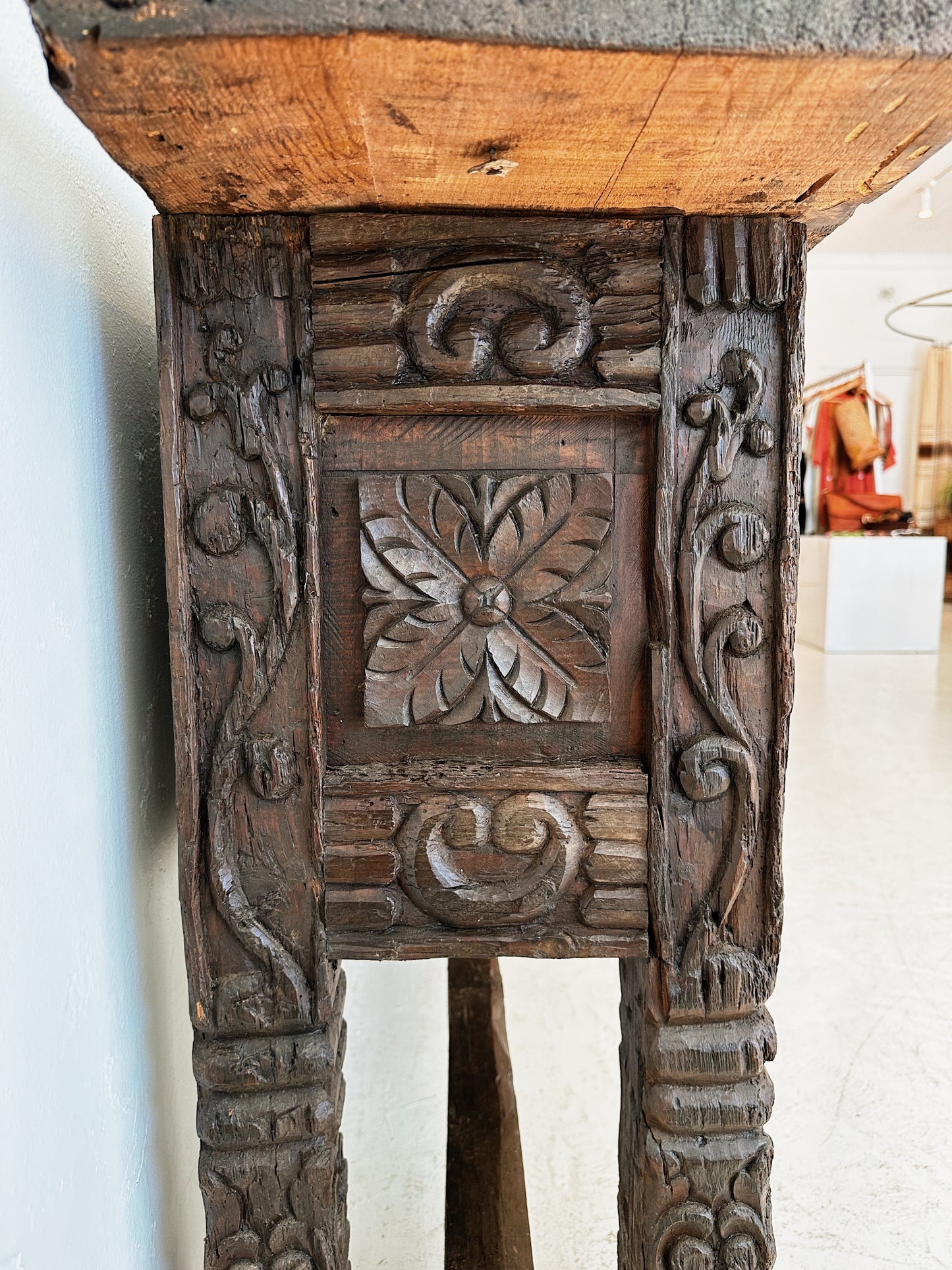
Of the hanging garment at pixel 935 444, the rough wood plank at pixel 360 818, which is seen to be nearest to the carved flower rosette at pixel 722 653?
the rough wood plank at pixel 360 818

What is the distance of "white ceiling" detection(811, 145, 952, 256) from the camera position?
5.39 meters

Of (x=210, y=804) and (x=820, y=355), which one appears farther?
(x=820, y=355)

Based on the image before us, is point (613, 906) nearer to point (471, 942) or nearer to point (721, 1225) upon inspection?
point (471, 942)

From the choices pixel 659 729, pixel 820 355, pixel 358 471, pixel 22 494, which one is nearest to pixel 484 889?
pixel 659 729

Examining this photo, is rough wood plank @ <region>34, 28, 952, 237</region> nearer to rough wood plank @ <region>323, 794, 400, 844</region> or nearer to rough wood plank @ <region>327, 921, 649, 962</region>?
rough wood plank @ <region>323, 794, 400, 844</region>

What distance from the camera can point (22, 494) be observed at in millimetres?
600

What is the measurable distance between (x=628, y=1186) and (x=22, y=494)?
807 mm

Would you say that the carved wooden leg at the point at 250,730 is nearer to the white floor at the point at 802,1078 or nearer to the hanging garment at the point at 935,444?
the white floor at the point at 802,1078

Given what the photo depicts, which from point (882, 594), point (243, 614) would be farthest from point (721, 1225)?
point (882, 594)

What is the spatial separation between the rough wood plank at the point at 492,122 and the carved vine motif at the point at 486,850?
47 cm

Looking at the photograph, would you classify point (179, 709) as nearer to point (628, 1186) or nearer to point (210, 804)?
point (210, 804)

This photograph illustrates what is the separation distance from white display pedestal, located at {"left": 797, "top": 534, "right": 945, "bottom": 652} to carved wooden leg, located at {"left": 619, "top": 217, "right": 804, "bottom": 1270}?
4.66 meters

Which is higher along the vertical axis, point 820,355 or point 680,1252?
point 820,355

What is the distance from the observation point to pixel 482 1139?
4.06 feet
